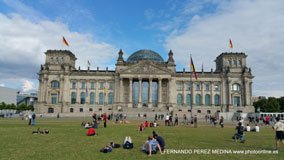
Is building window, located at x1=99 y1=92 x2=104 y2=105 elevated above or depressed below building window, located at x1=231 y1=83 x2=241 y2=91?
below

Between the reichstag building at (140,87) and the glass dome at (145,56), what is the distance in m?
9.39

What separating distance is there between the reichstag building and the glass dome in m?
9.39

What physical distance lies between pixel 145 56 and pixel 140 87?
18975 mm

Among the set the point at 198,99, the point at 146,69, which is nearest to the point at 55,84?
the point at 146,69

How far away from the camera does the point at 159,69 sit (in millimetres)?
100188

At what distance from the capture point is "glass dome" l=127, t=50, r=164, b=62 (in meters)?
113

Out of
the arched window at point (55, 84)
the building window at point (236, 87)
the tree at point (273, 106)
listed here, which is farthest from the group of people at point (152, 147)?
the tree at point (273, 106)

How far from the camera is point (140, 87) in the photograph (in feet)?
329

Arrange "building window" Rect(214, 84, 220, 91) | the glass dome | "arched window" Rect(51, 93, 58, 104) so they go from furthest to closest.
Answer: the glass dome < "building window" Rect(214, 84, 220, 91) < "arched window" Rect(51, 93, 58, 104)

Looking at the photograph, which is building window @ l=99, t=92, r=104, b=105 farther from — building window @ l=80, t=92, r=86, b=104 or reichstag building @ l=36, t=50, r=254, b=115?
building window @ l=80, t=92, r=86, b=104

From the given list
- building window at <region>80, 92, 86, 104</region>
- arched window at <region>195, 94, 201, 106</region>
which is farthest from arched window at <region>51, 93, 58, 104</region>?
arched window at <region>195, 94, 201, 106</region>

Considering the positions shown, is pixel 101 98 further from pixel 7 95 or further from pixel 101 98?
pixel 7 95

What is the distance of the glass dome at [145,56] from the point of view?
113312 millimetres

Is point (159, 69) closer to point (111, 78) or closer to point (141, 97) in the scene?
point (141, 97)
